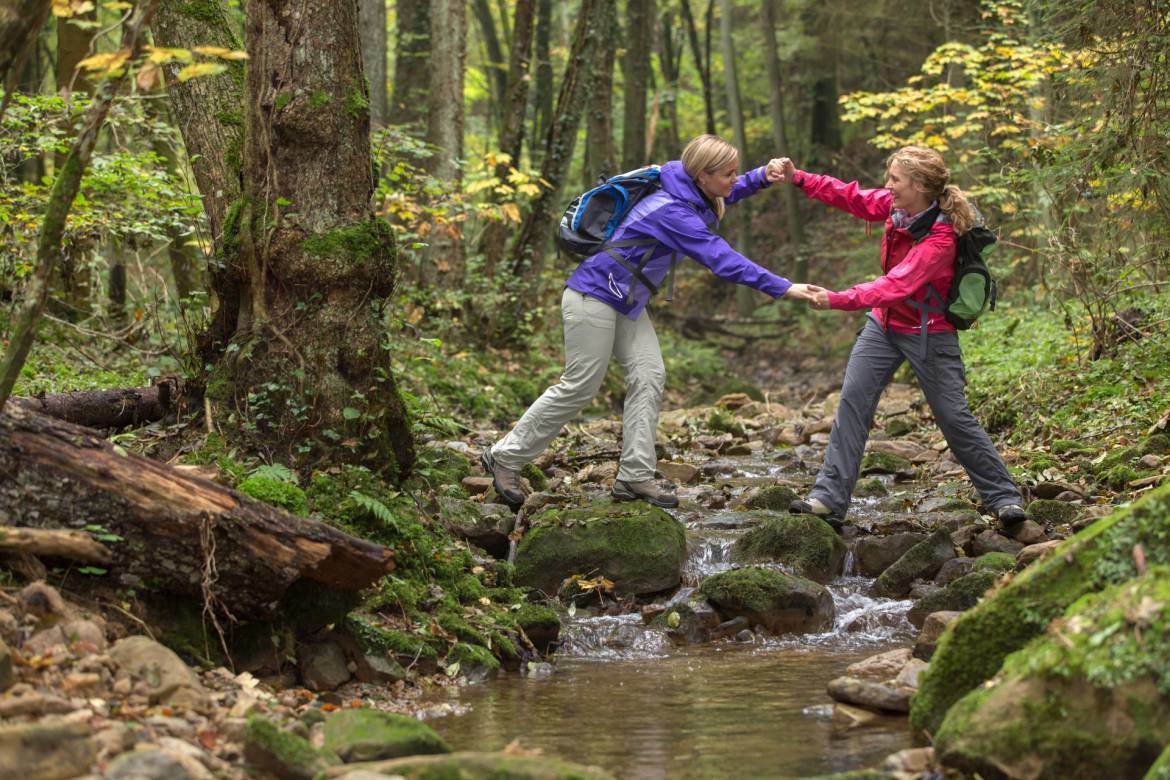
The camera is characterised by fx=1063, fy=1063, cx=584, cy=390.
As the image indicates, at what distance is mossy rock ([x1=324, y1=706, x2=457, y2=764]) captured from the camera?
3615 mm

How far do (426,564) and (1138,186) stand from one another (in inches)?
276

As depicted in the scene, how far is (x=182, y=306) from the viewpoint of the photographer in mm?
6695

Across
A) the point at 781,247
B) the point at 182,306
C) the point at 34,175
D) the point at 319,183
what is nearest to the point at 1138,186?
the point at 319,183

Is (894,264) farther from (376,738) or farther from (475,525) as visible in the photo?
(376,738)

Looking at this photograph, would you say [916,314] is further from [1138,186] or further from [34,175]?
[34,175]

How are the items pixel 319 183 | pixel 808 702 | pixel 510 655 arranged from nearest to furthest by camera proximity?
pixel 808 702 → pixel 510 655 → pixel 319 183

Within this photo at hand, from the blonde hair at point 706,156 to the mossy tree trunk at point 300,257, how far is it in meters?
2.10

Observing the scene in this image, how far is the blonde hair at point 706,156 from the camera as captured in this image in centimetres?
679

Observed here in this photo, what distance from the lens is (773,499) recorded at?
8359mm

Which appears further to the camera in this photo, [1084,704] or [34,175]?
[34,175]

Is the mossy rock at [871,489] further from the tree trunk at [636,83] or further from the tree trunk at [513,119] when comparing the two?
the tree trunk at [636,83]

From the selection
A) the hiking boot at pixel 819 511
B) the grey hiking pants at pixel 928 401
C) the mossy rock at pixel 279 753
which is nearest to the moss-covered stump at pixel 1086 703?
the mossy rock at pixel 279 753

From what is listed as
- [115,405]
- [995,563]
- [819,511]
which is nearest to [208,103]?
[115,405]

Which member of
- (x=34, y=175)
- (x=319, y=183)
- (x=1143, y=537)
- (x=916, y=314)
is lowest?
(x=1143, y=537)
